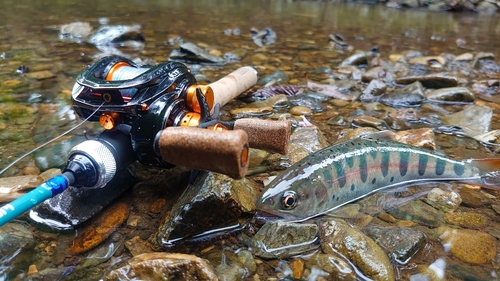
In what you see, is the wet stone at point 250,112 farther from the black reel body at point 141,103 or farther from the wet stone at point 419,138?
the black reel body at point 141,103

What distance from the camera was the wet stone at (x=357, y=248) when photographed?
198 centimetres

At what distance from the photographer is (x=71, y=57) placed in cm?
613

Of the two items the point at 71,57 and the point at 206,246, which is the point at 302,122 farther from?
the point at 71,57

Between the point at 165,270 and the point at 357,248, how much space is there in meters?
0.96

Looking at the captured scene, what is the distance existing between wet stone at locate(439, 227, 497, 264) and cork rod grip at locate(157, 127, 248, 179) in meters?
1.34

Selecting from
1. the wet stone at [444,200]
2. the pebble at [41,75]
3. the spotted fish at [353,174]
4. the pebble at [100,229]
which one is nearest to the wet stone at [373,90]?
the spotted fish at [353,174]

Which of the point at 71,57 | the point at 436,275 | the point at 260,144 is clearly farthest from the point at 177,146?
the point at 71,57

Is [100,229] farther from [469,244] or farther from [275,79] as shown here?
[275,79]

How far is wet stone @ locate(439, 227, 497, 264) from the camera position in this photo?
214 centimetres

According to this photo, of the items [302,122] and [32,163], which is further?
[302,122]

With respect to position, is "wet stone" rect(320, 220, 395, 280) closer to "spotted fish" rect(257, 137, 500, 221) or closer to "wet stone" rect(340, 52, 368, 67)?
"spotted fish" rect(257, 137, 500, 221)

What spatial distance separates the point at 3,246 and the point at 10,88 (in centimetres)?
325

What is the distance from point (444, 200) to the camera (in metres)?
2.62

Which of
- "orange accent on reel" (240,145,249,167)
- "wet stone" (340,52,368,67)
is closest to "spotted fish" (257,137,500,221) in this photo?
"orange accent on reel" (240,145,249,167)
